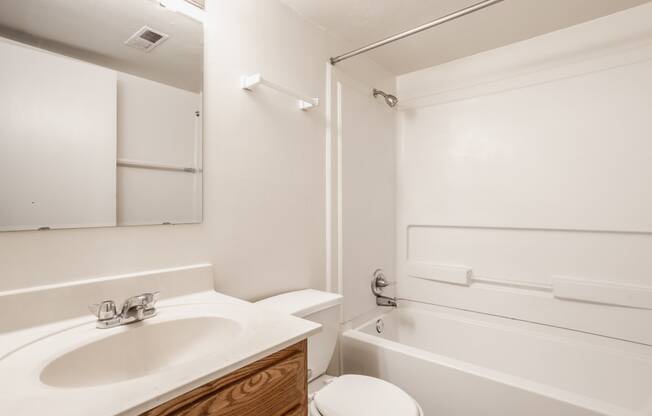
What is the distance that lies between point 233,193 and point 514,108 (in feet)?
5.88

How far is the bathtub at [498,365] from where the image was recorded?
1.27 meters


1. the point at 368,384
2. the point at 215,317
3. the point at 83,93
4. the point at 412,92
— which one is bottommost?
the point at 368,384

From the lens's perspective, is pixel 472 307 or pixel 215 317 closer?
pixel 215 317

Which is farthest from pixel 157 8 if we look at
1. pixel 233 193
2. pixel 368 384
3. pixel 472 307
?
pixel 472 307

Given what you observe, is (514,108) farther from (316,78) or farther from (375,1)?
(316,78)

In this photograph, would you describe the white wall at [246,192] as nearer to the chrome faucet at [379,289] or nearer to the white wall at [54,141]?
the white wall at [54,141]

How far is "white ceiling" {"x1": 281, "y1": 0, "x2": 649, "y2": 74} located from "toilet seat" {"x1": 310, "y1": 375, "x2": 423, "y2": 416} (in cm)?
178

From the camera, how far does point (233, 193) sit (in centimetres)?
137

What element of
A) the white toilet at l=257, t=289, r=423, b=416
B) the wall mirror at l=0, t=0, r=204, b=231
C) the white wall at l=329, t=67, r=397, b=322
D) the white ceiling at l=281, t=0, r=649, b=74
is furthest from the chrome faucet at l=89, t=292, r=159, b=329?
the white ceiling at l=281, t=0, r=649, b=74

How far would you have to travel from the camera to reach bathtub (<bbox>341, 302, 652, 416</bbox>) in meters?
1.27

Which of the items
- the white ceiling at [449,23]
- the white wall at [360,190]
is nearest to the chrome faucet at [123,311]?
the white wall at [360,190]

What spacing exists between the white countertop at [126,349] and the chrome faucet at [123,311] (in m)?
0.02

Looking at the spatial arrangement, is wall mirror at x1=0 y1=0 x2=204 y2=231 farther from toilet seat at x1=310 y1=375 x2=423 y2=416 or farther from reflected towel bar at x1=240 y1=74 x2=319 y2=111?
toilet seat at x1=310 y1=375 x2=423 y2=416

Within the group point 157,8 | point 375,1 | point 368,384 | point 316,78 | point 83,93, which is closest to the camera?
point 83,93
